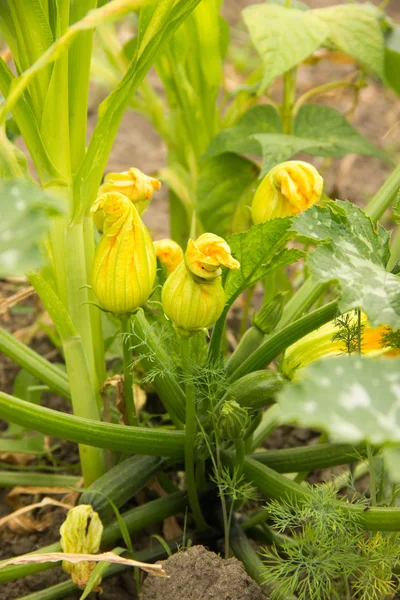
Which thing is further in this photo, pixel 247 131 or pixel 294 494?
pixel 247 131

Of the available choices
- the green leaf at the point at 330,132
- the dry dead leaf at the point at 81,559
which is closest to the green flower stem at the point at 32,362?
the dry dead leaf at the point at 81,559

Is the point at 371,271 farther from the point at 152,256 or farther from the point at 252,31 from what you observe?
the point at 252,31

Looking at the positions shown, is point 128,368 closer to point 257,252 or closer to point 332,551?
point 257,252

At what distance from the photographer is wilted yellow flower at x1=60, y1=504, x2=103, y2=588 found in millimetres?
1163

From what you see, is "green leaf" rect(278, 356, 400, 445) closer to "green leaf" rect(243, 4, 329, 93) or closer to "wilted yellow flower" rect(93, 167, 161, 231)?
"wilted yellow flower" rect(93, 167, 161, 231)

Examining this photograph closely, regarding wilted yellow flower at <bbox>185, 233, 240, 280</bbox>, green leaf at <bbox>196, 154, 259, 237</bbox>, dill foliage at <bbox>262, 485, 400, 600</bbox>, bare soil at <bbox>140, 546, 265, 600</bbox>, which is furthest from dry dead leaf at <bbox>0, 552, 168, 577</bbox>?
green leaf at <bbox>196, 154, 259, 237</bbox>

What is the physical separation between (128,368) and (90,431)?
5.2 inches

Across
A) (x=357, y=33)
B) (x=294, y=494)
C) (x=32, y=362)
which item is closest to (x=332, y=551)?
(x=294, y=494)

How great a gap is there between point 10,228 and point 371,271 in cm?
48

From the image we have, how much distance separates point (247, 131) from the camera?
1.67m

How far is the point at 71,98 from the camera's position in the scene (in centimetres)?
127

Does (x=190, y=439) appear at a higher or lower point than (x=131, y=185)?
lower

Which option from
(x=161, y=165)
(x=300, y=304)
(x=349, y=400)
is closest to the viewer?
(x=349, y=400)

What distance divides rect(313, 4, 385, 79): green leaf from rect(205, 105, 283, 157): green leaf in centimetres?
21
